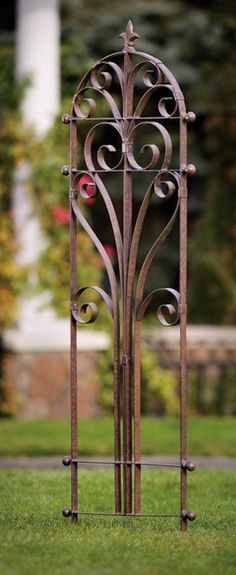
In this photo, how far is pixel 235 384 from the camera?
14.2 metres

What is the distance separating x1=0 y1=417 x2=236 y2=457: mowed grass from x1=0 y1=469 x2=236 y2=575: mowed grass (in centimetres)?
249

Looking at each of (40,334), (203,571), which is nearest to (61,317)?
(40,334)

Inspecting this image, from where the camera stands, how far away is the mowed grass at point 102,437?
33.3 ft

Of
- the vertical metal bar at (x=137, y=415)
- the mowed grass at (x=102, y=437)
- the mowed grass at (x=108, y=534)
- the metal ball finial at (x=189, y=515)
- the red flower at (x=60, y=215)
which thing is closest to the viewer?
the mowed grass at (x=108, y=534)

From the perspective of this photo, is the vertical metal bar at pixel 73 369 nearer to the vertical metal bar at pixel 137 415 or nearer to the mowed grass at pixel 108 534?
the mowed grass at pixel 108 534

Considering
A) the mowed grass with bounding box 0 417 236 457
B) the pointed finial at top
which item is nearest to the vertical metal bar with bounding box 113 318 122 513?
the pointed finial at top

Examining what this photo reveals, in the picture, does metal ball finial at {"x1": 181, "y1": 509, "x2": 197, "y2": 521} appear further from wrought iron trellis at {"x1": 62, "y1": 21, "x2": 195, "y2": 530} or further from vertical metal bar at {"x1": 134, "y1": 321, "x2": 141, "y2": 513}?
vertical metal bar at {"x1": 134, "y1": 321, "x2": 141, "y2": 513}

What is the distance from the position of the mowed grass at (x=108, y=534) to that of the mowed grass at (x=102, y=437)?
2.49m

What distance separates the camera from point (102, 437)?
35.0ft

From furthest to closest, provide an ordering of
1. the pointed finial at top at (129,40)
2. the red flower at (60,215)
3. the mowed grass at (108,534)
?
the red flower at (60,215) → the pointed finial at top at (129,40) → the mowed grass at (108,534)

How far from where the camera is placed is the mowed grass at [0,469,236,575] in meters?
4.91

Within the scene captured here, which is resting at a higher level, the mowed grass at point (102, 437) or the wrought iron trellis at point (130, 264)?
the wrought iron trellis at point (130, 264)

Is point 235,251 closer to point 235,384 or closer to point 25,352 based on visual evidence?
point 235,384

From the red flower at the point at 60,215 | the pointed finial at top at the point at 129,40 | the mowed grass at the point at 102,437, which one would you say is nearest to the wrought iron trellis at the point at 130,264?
the pointed finial at top at the point at 129,40
